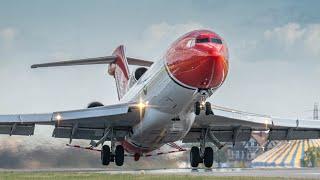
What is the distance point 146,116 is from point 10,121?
10146 mm

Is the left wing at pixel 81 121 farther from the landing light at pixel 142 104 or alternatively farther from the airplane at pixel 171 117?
the landing light at pixel 142 104

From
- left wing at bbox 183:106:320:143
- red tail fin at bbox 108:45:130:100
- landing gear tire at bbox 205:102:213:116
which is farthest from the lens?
red tail fin at bbox 108:45:130:100

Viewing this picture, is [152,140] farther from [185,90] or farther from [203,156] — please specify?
[185,90]

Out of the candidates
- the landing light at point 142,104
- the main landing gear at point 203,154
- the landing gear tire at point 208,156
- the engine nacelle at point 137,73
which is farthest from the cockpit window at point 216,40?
the landing gear tire at point 208,156

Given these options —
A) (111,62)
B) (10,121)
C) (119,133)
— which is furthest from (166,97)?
(111,62)

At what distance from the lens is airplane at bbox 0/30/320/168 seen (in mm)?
30484

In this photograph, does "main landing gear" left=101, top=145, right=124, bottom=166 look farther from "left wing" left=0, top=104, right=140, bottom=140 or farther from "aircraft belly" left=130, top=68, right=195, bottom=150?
"aircraft belly" left=130, top=68, right=195, bottom=150

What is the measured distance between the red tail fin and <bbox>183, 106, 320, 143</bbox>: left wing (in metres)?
8.52

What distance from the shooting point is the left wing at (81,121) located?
37.6 meters

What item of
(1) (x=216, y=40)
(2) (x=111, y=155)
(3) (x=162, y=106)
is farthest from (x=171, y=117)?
(2) (x=111, y=155)

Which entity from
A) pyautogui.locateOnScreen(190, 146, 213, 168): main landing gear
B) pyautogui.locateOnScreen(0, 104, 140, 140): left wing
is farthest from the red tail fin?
pyautogui.locateOnScreen(190, 146, 213, 168): main landing gear

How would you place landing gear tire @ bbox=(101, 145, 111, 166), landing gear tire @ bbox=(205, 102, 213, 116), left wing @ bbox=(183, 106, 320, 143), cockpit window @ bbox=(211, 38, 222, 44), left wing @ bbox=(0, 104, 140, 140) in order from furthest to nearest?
landing gear tire @ bbox=(101, 145, 111, 166) → left wing @ bbox=(183, 106, 320, 143) → left wing @ bbox=(0, 104, 140, 140) → landing gear tire @ bbox=(205, 102, 213, 116) → cockpit window @ bbox=(211, 38, 222, 44)

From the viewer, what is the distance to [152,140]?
38.7 metres

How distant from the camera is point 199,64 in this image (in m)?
29.8
